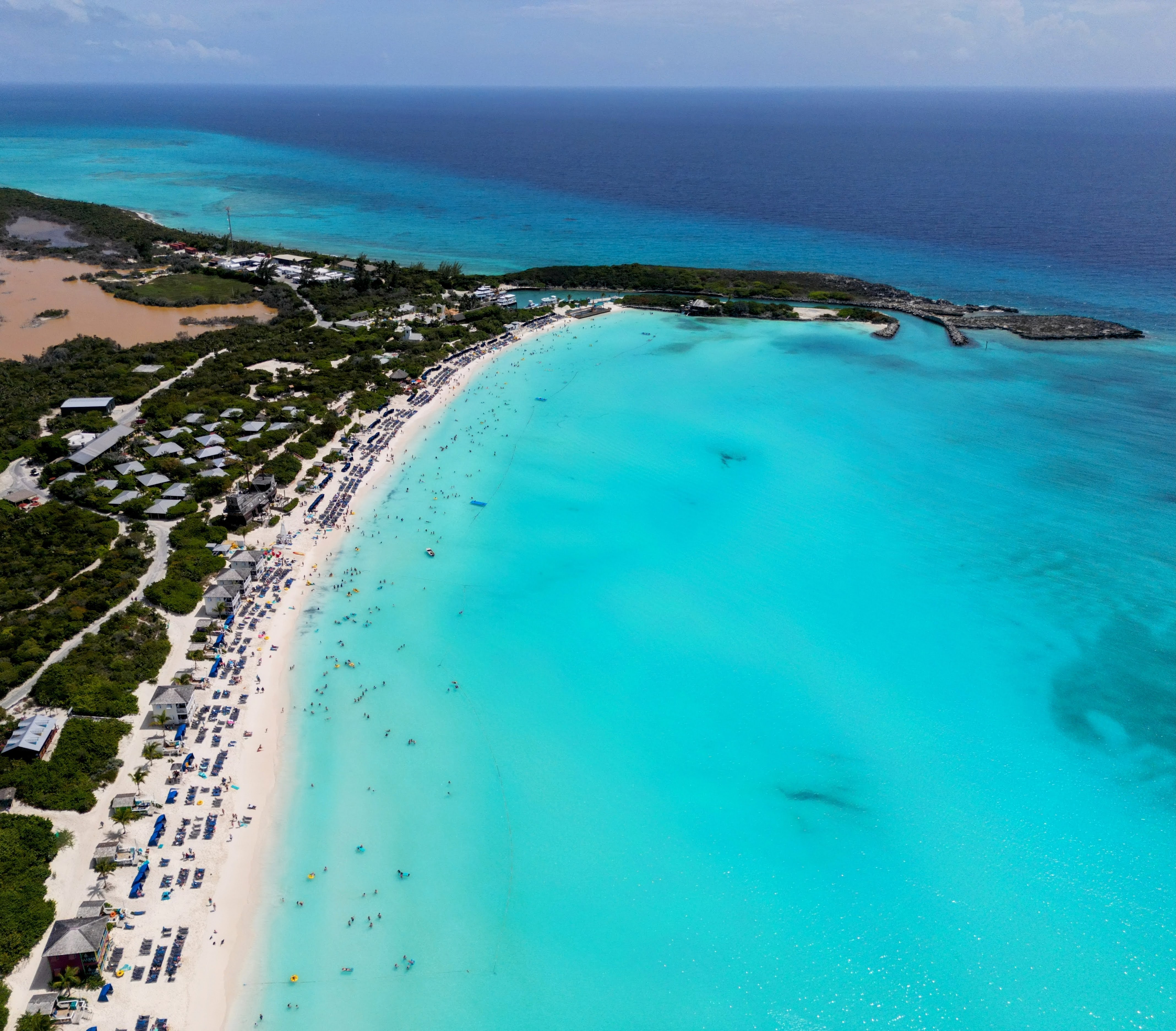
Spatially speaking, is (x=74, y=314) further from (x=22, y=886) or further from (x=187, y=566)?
(x=22, y=886)

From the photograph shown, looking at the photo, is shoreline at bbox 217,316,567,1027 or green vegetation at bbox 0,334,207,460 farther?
green vegetation at bbox 0,334,207,460

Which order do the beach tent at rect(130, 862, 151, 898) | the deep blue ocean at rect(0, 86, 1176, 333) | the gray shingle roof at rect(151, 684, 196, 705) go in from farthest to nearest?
the deep blue ocean at rect(0, 86, 1176, 333), the gray shingle roof at rect(151, 684, 196, 705), the beach tent at rect(130, 862, 151, 898)

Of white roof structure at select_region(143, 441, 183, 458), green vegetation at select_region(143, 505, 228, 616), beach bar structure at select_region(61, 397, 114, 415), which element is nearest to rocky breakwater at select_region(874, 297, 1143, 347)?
green vegetation at select_region(143, 505, 228, 616)

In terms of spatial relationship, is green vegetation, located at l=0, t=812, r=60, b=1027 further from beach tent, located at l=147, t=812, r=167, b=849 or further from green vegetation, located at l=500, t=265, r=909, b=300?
green vegetation, located at l=500, t=265, r=909, b=300

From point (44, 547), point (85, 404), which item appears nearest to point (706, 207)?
point (85, 404)

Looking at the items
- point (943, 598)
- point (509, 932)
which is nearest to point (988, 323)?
point (943, 598)

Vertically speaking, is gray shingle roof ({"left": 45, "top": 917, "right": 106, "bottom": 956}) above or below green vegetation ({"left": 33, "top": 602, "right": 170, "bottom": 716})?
below
